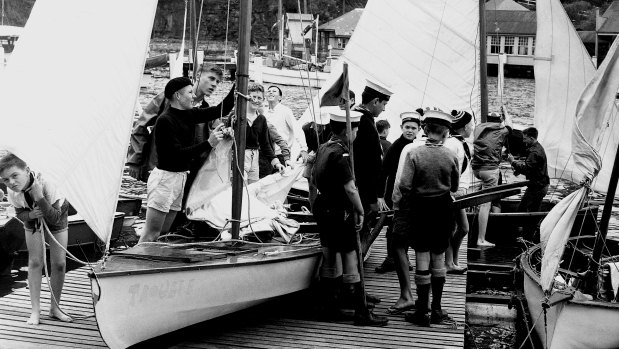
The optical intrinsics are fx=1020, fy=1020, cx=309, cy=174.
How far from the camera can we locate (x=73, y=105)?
7863 millimetres

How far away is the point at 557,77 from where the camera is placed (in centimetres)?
1585

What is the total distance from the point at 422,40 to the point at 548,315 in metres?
8.47

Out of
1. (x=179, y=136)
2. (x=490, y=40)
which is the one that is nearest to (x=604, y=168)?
(x=179, y=136)

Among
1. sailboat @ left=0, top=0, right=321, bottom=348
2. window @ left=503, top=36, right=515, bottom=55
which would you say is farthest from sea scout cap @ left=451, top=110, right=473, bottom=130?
window @ left=503, top=36, right=515, bottom=55

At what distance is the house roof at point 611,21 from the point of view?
7706 centimetres

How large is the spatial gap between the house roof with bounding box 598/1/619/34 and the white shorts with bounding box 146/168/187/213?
234ft

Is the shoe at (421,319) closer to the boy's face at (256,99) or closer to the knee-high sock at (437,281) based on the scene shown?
the knee-high sock at (437,281)

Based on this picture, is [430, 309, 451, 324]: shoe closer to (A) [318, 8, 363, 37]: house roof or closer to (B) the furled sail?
(B) the furled sail

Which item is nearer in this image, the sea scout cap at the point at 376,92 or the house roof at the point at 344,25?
the sea scout cap at the point at 376,92

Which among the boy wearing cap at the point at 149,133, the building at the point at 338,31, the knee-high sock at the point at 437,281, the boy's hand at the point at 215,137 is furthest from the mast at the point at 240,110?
the building at the point at 338,31

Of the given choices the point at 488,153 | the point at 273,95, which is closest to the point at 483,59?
the point at 488,153

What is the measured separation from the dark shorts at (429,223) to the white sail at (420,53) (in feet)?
25.7

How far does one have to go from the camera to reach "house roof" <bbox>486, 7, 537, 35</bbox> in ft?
278

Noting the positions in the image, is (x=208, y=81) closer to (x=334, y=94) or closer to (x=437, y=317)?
(x=334, y=94)
